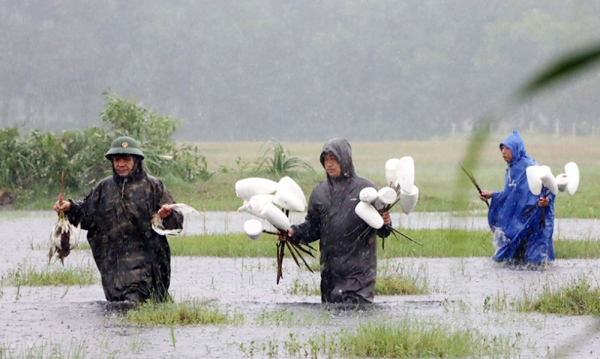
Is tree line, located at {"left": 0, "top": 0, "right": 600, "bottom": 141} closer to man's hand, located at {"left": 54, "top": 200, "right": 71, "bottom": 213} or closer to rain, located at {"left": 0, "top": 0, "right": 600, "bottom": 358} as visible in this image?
rain, located at {"left": 0, "top": 0, "right": 600, "bottom": 358}

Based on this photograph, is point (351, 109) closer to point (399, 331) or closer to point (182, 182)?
point (182, 182)

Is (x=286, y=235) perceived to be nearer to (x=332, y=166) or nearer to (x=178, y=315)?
(x=332, y=166)

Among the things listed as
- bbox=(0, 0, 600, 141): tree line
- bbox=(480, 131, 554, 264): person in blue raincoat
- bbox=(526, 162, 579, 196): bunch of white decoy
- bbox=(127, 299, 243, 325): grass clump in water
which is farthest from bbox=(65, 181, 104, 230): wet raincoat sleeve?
bbox=(0, 0, 600, 141): tree line

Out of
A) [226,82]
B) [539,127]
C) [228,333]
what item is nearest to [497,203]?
[228,333]

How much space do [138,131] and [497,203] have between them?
15.1m

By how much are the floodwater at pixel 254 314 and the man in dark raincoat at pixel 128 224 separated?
0.96 ft

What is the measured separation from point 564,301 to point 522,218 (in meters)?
4.15

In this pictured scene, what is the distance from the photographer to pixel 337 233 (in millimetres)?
9305

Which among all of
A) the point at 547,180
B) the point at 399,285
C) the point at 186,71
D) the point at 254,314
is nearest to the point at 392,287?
the point at 399,285

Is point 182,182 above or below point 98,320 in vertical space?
above

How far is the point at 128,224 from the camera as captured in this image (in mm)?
9477

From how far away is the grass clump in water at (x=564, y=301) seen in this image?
9.30m

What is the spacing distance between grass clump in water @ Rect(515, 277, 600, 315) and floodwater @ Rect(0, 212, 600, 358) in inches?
5.0

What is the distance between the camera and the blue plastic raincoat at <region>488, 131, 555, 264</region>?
44.4 ft
